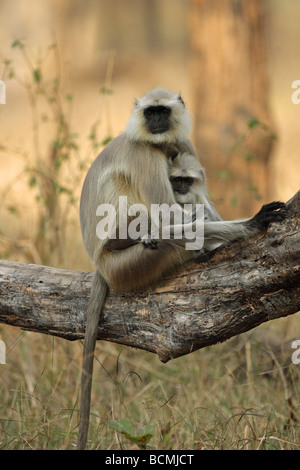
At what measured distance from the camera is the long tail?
8.86 feet

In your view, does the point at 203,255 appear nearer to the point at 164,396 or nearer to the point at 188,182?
the point at 188,182

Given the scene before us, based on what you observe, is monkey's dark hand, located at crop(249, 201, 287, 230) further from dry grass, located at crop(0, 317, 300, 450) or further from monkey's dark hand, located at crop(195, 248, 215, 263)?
dry grass, located at crop(0, 317, 300, 450)

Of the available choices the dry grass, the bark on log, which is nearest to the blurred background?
the dry grass

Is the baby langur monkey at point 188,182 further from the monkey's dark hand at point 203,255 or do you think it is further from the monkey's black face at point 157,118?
the monkey's dark hand at point 203,255

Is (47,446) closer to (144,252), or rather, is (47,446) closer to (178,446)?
(178,446)

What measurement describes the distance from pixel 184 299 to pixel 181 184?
78cm

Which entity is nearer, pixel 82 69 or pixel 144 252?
pixel 144 252

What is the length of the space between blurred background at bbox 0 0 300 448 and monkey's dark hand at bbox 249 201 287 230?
0.95 metres

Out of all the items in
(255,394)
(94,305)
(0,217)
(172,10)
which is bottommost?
(255,394)

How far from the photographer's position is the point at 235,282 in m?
2.57

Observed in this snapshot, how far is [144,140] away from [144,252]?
2.22ft

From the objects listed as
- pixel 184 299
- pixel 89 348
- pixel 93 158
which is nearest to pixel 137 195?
pixel 184 299

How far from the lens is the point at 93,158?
6363 mm
